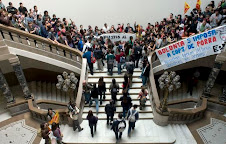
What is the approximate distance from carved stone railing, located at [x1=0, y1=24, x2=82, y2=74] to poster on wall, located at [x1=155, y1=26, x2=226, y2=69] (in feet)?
15.3

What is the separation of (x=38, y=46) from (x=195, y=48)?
7954 mm

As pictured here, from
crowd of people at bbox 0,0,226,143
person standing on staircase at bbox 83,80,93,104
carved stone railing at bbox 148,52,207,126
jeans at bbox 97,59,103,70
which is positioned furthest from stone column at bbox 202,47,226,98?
person standing on staircase at bbox 83,80,93,104

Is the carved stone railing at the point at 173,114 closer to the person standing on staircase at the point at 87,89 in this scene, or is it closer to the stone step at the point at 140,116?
the stone step at the point at 140,116

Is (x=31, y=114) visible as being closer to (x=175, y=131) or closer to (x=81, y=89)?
(x=81, y=89)

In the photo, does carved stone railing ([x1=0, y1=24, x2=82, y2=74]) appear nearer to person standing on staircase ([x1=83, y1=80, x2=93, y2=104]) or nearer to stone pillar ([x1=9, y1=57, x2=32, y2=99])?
stone pillar ([x1=9, y1=57, x2=32, y2=99])

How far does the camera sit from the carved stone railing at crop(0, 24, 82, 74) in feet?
28.6

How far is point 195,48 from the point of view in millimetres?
8328

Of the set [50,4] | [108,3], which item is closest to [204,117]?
[108,3]

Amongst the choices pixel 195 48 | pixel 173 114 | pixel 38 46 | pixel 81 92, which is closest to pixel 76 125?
pixel 81 92

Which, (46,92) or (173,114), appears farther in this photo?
(46,92)

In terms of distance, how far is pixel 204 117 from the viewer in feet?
29.5

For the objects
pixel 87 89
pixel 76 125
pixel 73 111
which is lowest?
pixel 76 125

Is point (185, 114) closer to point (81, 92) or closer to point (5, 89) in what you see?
point (81, 92)

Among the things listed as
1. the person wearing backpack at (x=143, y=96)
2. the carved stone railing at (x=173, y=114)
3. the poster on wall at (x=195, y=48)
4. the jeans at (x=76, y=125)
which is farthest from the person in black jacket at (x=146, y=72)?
the jeans at (x=76, y=125)
